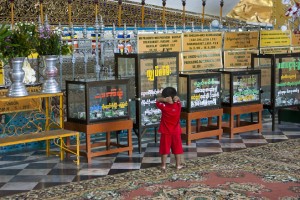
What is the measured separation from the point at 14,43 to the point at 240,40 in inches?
199

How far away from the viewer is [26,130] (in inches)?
350

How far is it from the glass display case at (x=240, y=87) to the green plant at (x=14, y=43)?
11.2ft

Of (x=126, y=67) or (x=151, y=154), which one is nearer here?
(x=151, y=154)

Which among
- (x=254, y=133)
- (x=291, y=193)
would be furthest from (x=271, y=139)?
(x=291, y=193)

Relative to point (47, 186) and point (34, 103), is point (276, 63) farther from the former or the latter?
point (47, 186)

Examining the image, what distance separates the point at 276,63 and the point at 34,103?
166 inches

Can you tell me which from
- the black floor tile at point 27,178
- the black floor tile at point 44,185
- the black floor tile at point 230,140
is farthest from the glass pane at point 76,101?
the black floor tile at point 230,140

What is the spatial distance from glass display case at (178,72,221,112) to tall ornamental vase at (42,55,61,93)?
2.05 metres

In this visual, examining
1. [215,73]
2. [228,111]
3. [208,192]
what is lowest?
[208,192]

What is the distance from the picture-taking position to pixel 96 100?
8.16 m

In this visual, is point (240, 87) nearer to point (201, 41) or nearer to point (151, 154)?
point (201, 41)

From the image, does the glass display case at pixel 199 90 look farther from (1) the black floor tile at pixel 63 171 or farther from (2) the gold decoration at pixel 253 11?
(2) the gold decoration at pixel 253 11

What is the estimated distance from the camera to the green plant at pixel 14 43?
7.54m

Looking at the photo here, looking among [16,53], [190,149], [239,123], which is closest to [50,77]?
[16,53]
